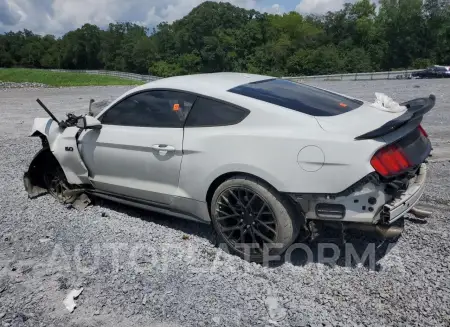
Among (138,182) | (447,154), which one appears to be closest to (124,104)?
(138,182)

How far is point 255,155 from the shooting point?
314cm

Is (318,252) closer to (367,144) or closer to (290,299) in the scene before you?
(290,299)

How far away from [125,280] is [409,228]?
2.65 metres

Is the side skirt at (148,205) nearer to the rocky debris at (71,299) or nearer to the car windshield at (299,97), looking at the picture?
the rocky debris at (71,299)

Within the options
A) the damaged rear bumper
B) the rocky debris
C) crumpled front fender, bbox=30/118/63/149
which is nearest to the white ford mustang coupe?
the damaged rear bumper

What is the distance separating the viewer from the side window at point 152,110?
12.2ft

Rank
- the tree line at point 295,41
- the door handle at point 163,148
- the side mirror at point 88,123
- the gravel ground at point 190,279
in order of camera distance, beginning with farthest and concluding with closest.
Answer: the tree line at point 295,41, the side mirror at point 88,123, the door handle at point 163,148, the gravel ground at point 190,279

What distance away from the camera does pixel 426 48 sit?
57312 millimetres

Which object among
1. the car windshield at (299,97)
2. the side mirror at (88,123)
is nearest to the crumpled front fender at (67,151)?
the side mirror at (88,123)

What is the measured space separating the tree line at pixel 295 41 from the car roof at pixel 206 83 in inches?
2055

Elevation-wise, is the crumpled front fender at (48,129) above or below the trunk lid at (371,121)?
below

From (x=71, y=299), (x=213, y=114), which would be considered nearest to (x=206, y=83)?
(x=213, y=114)

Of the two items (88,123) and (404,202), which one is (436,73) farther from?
(88,123)

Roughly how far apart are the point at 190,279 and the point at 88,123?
1958 mm
